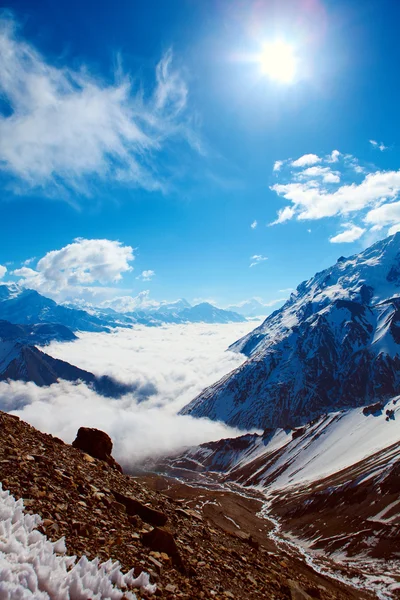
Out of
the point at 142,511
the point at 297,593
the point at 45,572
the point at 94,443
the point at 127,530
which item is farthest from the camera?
the point at 94,443

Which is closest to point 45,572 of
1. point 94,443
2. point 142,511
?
point 142,511

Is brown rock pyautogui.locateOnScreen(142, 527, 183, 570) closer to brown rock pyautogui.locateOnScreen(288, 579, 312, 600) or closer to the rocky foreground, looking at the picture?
the rocky foreground

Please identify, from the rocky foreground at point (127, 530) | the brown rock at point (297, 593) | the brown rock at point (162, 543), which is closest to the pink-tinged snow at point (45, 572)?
the rocky foreground at point (127, 530)

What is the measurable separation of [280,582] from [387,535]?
12325 centimetres

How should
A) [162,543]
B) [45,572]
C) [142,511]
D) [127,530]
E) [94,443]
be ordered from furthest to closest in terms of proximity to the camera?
[94,443] → [142,511] → [127,530] → [162,543] → [45,572]

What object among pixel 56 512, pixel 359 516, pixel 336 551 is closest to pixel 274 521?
pixel 359 516

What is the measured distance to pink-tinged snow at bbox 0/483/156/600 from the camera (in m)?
8.73

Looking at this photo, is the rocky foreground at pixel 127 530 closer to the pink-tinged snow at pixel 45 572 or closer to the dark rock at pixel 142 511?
the dark rock at pixel 142 511

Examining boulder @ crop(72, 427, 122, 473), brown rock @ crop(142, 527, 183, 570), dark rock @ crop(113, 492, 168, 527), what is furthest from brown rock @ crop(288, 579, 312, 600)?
boulder @ crop(72, 427, 122, 473)

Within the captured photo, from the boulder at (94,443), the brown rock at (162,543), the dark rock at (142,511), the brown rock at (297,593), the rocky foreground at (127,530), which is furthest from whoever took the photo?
Answer: the boulder at (94,443)

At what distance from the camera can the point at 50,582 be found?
357 inches

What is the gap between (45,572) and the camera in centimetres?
920

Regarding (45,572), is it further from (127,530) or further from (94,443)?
(94,443)

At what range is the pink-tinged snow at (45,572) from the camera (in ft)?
28.7
